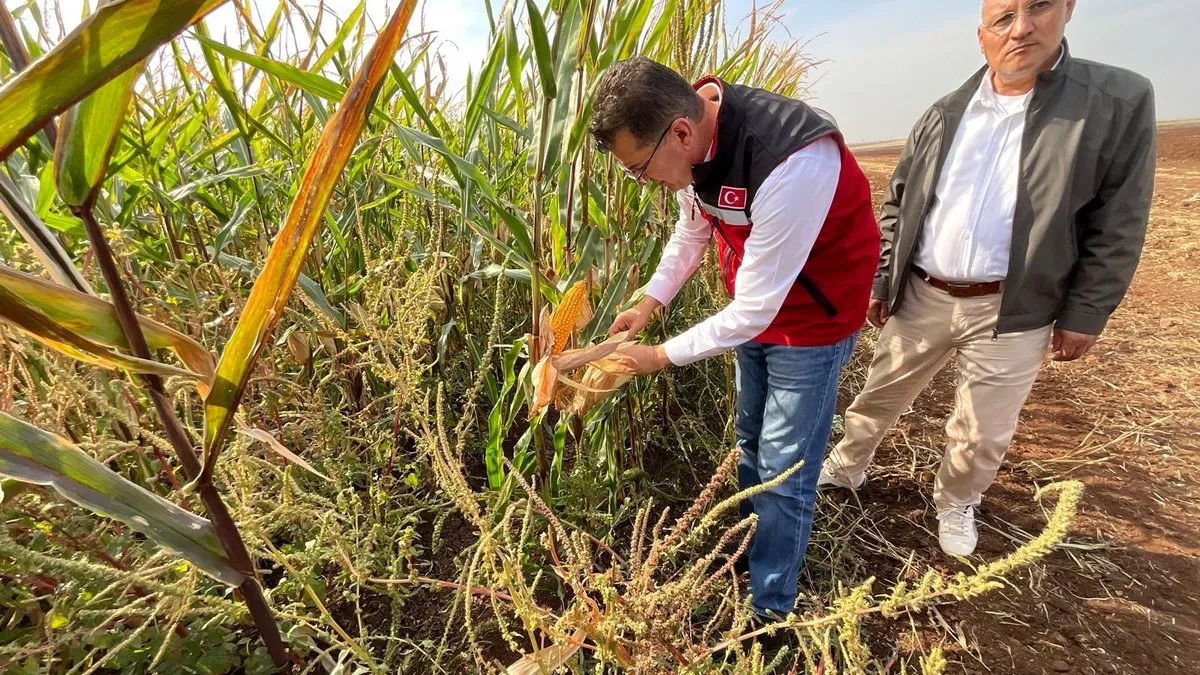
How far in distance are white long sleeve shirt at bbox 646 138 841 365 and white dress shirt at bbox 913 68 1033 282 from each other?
58cm

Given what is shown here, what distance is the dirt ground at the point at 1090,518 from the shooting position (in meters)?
1.36

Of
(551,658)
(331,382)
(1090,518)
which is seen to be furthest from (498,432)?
(1090,518)

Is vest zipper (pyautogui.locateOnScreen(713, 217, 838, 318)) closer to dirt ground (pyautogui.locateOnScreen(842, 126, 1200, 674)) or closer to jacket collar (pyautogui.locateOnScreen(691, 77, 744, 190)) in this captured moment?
jacket collar (pyautogui.locateOnScreen(691, 77, 744, 190))

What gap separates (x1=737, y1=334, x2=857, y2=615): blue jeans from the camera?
49.2 inches

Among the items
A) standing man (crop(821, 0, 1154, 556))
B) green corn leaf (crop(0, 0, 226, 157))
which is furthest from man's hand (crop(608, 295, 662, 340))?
green corn leaf (crop(0, 0, 226, 157))

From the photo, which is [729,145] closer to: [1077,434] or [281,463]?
[281,463]

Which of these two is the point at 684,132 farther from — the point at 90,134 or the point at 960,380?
the point at 960,380

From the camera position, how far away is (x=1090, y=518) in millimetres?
1751

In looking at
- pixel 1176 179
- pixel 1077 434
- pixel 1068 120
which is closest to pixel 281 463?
pixel 1068 120

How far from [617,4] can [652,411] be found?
108 centimetres

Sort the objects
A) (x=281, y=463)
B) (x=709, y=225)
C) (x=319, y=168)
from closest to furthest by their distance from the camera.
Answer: (x=319, y=168)
(x=281, y=463)
(x=709, y=225)

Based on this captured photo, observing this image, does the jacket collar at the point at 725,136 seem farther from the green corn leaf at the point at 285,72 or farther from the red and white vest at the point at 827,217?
the green corn leaf at the point at 285,72

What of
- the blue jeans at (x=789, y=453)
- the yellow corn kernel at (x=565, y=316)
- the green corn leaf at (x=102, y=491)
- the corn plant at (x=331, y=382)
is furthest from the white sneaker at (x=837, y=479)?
the green corn leaf at (x=102, y=491)

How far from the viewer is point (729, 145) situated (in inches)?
42.5
